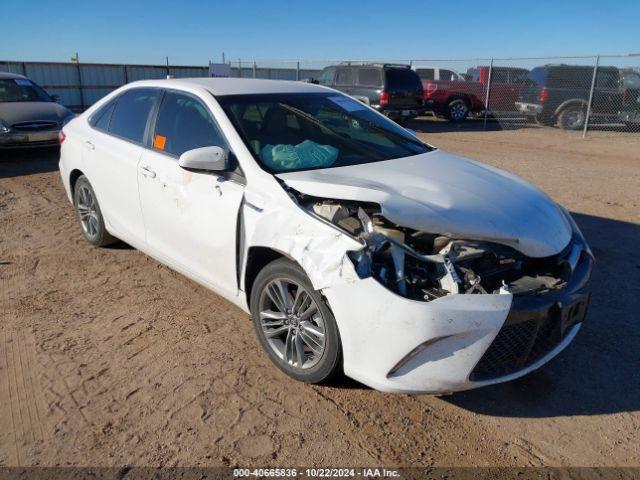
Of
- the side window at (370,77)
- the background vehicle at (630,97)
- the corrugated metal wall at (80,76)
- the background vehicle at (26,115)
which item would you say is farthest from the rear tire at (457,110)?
the background vehicle at (26,115)

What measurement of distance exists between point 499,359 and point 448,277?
49 centimetres

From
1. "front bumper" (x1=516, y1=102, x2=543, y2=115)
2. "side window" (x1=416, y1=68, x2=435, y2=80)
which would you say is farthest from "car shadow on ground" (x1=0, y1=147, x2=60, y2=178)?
"side window" (x1=416, y1=68, x2=435, y2=80)

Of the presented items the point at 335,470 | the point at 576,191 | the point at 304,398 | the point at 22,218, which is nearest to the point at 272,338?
the point at 304,398

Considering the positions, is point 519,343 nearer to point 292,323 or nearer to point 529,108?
point 292,323

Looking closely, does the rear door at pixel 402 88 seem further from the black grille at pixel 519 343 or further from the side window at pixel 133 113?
the black grille at pixel 519 343

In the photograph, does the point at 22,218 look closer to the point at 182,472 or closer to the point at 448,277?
the point at 182,472

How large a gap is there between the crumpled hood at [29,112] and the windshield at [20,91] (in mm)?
348

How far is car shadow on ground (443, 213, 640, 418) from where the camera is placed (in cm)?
296

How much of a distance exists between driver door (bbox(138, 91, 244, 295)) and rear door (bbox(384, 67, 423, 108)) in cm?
1191

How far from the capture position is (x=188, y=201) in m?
3.66

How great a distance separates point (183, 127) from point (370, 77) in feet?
41.3

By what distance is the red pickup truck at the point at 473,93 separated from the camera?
1831 centimetres

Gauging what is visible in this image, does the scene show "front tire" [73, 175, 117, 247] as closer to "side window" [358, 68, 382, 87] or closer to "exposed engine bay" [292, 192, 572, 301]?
"exposed engine bay" [292, 192, 572, 301]

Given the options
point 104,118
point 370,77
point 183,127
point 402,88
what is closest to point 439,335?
point 183,127
